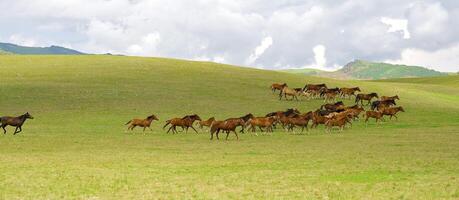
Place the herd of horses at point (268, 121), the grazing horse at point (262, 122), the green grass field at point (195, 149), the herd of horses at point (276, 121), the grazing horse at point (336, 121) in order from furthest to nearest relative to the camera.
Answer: the grazing horse at point (336, 121) → the grazing horse at point (262, 122) → the herd of horses at point (268, 121) → the herd of horses at point (276, 121) → the green grass field at point (195, 149)

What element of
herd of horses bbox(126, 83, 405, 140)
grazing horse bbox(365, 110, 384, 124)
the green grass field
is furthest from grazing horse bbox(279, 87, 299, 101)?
grazing horse bbox(365, 110, 384, 124)

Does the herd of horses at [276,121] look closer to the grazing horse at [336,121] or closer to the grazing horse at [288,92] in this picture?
the grazing horse at [336,121]

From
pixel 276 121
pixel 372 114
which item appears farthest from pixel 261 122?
pixel 372 114

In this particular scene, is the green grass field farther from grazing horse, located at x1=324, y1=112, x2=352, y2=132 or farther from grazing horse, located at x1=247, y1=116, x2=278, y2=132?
Answer: grazing horse, located at x1=324, y1=112, x2=352, y2=132

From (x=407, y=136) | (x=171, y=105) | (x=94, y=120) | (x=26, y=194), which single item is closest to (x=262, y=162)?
(x=26, y=194)

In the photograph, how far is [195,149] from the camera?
27328 millimetres

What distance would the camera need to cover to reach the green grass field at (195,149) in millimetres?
16125

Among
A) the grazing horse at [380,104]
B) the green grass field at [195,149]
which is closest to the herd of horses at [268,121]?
the grazing horse at [380,104]

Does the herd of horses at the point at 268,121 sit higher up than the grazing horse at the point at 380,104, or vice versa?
the grazing horse at the point at 380,104

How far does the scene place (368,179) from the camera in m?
17.9

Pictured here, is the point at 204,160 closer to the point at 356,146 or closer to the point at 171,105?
the point at 356,146

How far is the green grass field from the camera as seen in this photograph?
52.9ft

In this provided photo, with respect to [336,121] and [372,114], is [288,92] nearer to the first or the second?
[372,114]

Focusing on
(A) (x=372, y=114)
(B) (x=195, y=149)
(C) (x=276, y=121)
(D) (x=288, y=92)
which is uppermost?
(D) (x=288, y=92)
